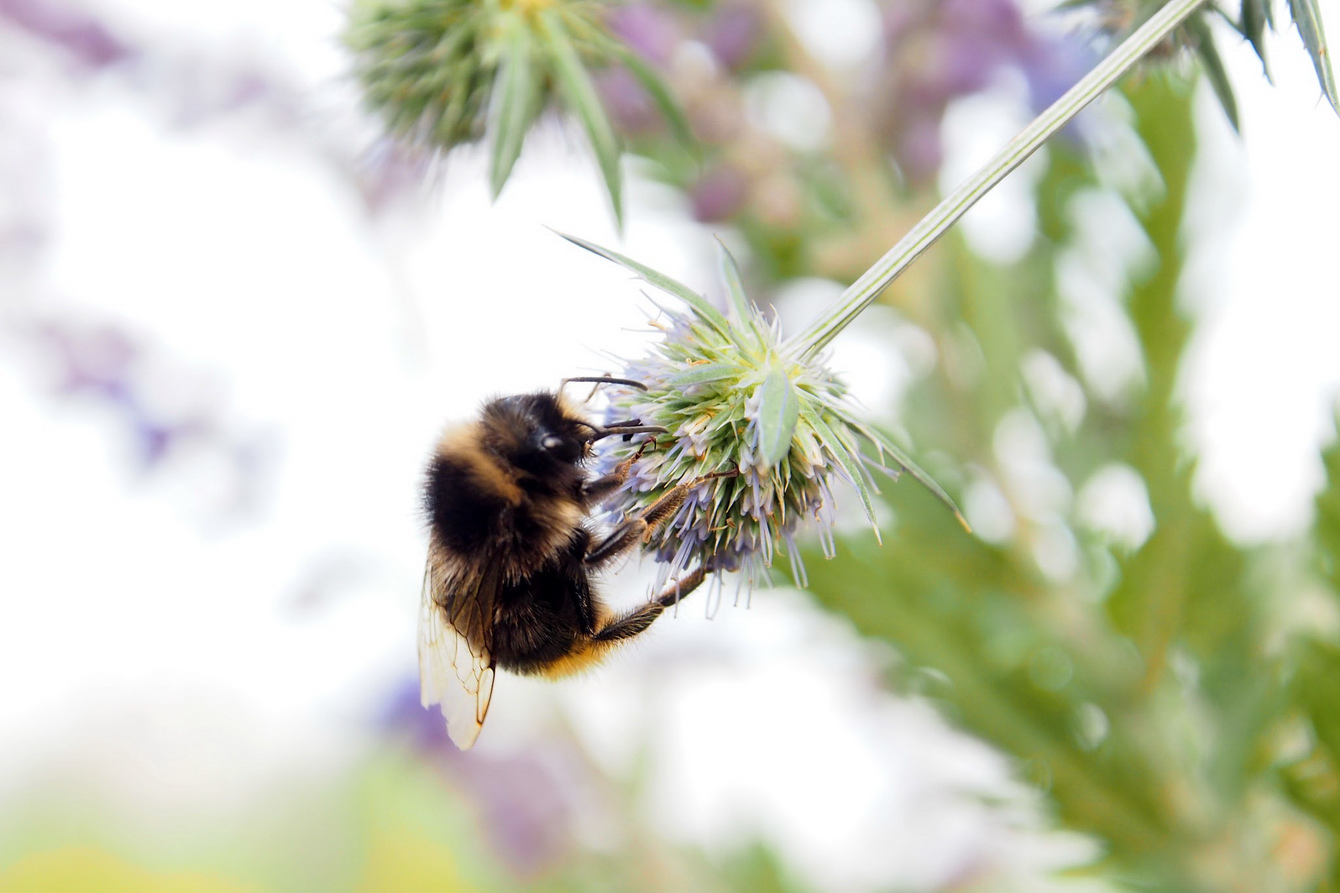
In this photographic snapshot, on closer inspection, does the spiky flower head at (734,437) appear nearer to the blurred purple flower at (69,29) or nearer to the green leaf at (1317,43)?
the green leaf at (1317,43)

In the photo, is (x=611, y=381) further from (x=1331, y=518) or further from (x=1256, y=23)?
(x=1331, y=518)

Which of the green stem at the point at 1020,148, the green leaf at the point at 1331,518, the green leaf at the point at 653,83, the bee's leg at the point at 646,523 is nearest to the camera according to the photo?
the green stem at the point at 1020,148

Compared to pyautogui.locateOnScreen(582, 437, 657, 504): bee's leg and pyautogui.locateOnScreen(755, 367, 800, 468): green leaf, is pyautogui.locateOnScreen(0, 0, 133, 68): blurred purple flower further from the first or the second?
pyautogui.locateOnScreen(755, 367, 800, 468): green leaf

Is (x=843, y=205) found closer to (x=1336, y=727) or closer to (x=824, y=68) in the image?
(x=824, y=68)

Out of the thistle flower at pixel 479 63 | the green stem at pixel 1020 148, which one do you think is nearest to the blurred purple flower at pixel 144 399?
the thistle flower at pixel 479 63

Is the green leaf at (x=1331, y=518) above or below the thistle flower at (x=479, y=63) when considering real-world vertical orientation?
below

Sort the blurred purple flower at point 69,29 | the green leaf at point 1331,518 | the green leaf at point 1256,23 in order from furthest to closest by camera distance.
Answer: the blurred purple flower at point 69,29 → the green leaf at point 1331,518 → the green leaf at point 1256,23

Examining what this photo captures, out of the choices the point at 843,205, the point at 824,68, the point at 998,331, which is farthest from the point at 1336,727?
the point at 824,68

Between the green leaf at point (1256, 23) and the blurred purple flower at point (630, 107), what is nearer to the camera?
the green leaf at point (1256, 23)
